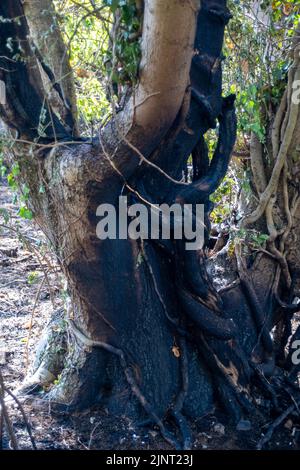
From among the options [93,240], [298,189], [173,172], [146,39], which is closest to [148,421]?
[93,240]

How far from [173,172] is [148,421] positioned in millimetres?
1394

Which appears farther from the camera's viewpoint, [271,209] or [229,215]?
[229,215]

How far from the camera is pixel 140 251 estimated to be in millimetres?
3479

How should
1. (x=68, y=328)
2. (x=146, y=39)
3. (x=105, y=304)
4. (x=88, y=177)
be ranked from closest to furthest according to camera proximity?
1. (x=146, y=39)
2. (x=88, y=177)
3. (x=105, y=304)
4. (x=68, y=328)

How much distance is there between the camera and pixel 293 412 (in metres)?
3.82

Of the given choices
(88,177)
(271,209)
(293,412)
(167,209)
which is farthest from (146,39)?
(293,412)

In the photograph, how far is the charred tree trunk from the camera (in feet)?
10.3

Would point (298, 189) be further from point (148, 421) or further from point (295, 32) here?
point (148, 421)

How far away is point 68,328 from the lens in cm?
379

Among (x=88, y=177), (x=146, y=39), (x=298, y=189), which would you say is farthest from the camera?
(x=298, y=189)

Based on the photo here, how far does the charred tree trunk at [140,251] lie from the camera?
3.14m

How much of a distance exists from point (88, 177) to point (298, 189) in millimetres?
1577
